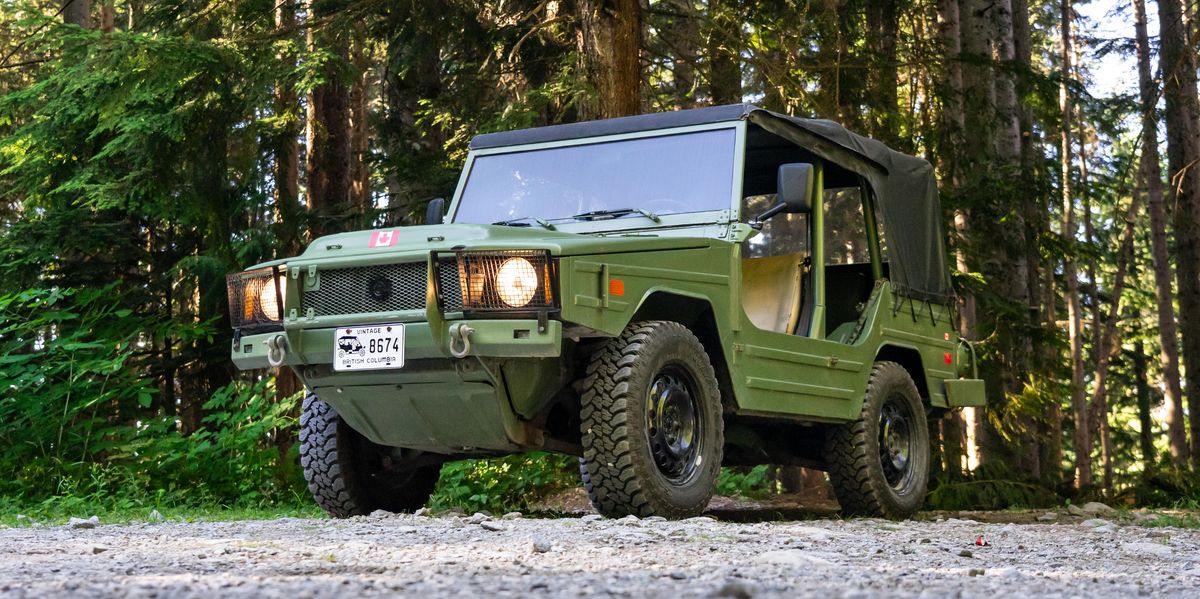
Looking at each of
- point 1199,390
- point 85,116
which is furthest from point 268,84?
point 1199,390

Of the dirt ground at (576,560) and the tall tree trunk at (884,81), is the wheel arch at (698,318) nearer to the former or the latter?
the dirt ground at (576,560)

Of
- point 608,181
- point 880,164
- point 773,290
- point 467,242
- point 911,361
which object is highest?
point 880,164

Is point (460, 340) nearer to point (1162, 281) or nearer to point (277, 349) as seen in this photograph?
point (277, 349)

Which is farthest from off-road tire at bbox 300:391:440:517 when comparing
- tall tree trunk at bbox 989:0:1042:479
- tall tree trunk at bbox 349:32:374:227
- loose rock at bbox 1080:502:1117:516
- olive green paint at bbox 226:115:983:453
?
tall tree trunk at bbox 989:0:1042:479

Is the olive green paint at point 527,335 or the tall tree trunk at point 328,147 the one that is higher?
the tall tree trunk at point 328,147

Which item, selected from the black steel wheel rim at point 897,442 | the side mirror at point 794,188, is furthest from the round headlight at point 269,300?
the black steel wheel rim at point 897,442

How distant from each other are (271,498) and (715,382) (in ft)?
14.7

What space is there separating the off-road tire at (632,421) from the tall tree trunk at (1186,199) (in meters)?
13.1

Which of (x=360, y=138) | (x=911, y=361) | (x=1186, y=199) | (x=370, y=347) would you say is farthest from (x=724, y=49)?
(x=360, y=138)

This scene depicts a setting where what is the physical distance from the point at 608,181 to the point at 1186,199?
1394 centimetres

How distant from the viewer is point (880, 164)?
32.0ft

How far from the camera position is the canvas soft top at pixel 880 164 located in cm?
834

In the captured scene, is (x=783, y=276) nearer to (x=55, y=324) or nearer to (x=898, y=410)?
(x=898, y=410)

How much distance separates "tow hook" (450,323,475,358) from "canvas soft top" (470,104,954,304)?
2452mm
